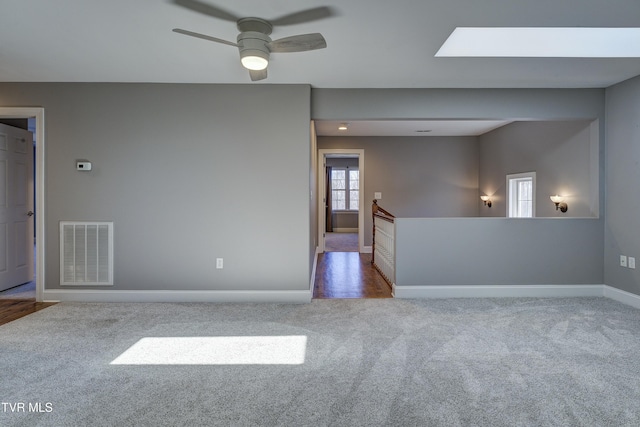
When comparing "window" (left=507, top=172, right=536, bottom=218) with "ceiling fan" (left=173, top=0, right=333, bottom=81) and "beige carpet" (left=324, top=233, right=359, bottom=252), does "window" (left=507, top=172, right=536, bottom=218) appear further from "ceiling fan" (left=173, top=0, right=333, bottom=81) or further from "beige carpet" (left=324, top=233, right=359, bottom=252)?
"ceiling fan" (left=173, top=0, right=333, bottom=81)

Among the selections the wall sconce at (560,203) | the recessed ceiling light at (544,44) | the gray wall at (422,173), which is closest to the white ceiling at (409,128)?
the gray wall at (422,173)

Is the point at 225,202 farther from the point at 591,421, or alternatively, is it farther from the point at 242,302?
the point at 591,421

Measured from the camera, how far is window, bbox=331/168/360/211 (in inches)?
456

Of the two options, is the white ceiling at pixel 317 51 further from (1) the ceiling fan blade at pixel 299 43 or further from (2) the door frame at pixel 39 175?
(2) the door frame at pixel 39 175

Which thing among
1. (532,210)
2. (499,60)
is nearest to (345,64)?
(499,60)

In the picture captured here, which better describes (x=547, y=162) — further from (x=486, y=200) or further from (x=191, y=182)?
(x=191, y=182)

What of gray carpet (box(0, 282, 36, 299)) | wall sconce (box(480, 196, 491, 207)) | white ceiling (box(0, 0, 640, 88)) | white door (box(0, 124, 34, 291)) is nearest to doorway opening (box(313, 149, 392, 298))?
wall sconce (box(480, 196, 491, 207))

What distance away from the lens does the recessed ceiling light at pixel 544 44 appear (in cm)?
308

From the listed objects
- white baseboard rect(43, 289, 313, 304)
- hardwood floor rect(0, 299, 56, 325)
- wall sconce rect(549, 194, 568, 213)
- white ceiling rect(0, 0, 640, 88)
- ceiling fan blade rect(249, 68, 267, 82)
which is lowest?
hardwood floor rect(0, 299, 56, 325)

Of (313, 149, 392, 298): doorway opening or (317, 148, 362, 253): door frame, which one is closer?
(313, 149, 392, 298): doorway opening

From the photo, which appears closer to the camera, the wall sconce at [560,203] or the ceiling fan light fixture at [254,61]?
the ceiling fan light fixture at [254,61]

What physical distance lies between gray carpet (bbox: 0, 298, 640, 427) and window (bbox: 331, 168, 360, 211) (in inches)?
318

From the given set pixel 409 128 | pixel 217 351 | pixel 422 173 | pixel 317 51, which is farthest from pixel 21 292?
pixel 422 173

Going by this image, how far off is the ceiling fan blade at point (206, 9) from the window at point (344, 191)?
9.16 meters
